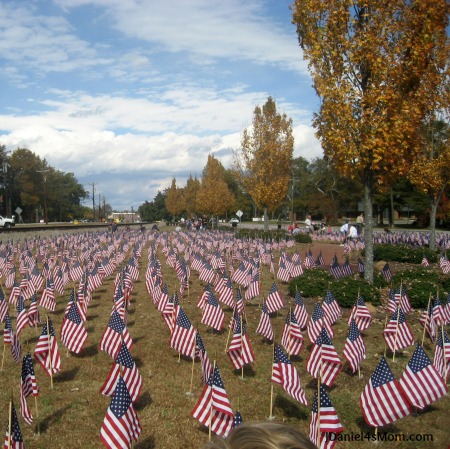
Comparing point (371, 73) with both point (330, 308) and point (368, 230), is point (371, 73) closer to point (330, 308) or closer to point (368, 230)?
point (368, 230)

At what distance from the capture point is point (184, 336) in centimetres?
819

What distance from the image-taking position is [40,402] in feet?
22.5

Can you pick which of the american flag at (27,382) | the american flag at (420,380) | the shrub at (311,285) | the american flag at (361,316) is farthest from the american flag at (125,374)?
the shrub at (311,285)

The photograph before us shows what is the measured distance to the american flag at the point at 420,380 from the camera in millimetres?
5918

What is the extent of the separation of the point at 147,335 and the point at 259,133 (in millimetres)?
23952

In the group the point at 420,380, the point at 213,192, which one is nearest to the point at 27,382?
the point at 420,380

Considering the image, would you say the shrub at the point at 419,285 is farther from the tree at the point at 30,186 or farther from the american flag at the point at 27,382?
the tree at the point at 30,186

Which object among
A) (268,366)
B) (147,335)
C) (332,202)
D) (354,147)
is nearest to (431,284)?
(354,147)

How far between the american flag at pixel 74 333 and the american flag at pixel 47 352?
84 centimetres

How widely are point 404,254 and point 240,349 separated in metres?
15.2

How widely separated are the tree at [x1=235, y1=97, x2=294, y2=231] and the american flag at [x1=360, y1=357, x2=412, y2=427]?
26267 mm

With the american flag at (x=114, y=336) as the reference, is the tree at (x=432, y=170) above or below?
above

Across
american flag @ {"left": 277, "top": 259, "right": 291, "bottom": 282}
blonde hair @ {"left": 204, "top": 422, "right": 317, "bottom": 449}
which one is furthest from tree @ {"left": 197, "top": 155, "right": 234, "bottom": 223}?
blonde hair @ {"left": 204, "top": 422, "right": 317, "bottom": 449}

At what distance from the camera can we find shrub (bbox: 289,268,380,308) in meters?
12.3
